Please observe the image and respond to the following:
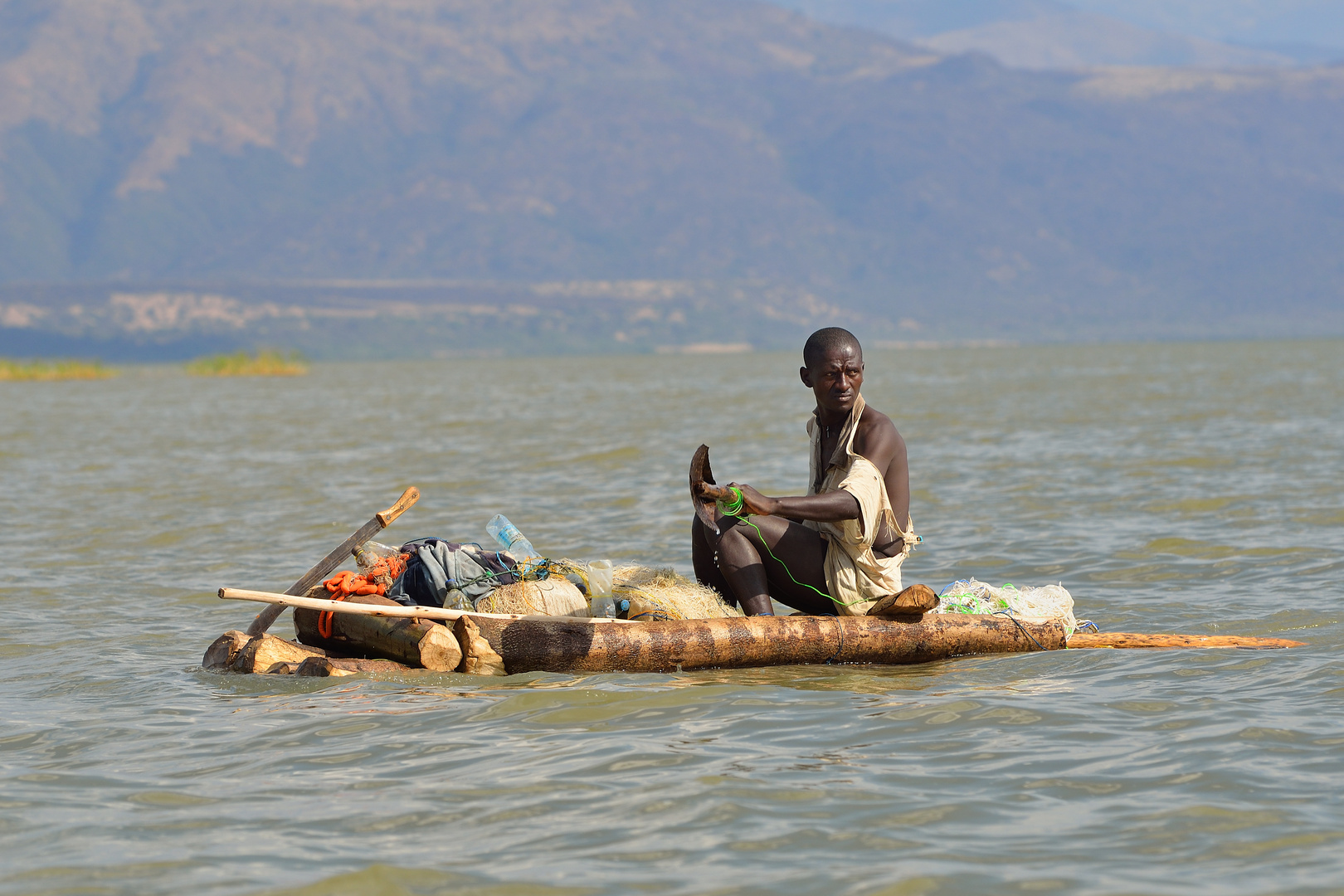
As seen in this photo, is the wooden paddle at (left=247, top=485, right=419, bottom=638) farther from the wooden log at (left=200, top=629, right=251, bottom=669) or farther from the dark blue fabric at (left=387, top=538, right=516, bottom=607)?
the dark blue fabric at (left=387, top=538, right=516, bottom=607)

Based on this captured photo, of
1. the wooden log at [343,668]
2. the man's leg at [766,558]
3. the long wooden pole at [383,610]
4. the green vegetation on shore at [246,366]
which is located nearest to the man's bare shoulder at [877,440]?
the man's leg at [766,558]

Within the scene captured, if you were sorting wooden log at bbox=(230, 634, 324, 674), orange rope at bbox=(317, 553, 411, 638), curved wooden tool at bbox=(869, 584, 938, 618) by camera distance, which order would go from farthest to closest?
orange rope at bbox=(317, 553, 411, 638)
wooden log at bbox=(230, 634, 324, 674)
curved wooden tool at bbox=(869, 584, 938, 618)

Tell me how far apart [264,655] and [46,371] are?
6377 cm

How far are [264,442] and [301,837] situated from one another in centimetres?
2320

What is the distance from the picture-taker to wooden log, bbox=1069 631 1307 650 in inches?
336

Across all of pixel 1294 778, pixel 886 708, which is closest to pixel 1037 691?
pixel 886 708

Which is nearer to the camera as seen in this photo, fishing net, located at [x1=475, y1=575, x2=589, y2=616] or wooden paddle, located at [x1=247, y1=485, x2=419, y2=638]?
fishing net, located at [x1=475, y1=575, x2=589, y2=616]

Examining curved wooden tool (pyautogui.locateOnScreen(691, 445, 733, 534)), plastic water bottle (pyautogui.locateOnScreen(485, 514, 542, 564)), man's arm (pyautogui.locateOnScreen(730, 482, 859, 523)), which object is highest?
curved wooden tool (pyautogui.locateOnScreen(691, 445, 733, 534))

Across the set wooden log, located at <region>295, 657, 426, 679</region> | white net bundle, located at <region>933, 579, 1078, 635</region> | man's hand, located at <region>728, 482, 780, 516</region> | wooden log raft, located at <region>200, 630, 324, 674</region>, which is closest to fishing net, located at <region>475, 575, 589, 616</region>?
wooden log, located at <region>295, 657, 426, 679</region>

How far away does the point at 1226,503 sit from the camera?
15.5m

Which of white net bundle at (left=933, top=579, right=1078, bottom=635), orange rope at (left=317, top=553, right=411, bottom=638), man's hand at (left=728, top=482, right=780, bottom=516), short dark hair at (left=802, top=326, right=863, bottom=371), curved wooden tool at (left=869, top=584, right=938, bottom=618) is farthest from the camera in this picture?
white net bundle at (left=933, top=579, right=1078, bottom=635)

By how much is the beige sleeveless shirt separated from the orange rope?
7.78ft

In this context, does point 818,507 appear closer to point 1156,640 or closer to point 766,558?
point 766,558

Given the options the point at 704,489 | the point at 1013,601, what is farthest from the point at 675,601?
the point at 1013,601
